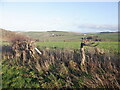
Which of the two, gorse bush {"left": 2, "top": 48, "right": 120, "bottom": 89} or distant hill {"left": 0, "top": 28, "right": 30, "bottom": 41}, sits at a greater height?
distant hill {"left": 0, "top": 28, "right": 30, "bottom": 41}

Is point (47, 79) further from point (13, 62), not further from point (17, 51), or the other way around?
point (17, 51)

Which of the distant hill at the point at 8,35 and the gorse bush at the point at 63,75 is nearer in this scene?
the gorse bush at the point at 63,75

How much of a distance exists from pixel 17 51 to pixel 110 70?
8.07 metres

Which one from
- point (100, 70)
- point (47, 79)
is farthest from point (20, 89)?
point (100, 70)

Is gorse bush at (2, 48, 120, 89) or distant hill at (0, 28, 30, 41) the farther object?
distant hill at (0, 28, 30, 41)

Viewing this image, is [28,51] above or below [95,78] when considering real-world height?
above

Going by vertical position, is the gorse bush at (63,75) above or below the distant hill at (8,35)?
below

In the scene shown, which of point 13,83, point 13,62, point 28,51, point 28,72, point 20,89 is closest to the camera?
point 20,89

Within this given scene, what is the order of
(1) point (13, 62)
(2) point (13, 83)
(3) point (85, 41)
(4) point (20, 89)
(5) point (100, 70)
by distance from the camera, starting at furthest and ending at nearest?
(1) point (13, 62) → (3) point (85, 41) → (5) point (100, 70) → (2) point (13, 83) → (4) point (20, 89)

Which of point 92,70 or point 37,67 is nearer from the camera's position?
point 92,70

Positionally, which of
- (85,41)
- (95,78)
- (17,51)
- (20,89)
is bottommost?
(20,89)

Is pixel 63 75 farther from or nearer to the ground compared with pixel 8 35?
nearer to the ground

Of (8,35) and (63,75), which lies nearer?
(63,75)

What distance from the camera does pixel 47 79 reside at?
23.8 ft
